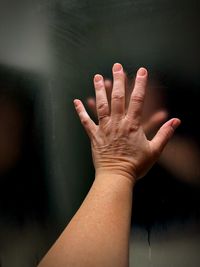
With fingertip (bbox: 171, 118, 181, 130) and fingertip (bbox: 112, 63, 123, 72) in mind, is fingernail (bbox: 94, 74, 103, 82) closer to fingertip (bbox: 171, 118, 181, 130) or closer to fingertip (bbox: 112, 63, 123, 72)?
fingertip (bbox: 112, 63, 123, 72)

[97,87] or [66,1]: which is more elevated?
[66,1]

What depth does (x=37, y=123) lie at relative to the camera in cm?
75

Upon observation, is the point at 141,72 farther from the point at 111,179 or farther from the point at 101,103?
the point at 111,179

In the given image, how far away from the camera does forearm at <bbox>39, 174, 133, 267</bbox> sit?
49 centimetres

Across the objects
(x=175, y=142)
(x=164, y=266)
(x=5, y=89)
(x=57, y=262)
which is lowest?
(x=164, y=266)

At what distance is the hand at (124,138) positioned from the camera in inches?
22.8

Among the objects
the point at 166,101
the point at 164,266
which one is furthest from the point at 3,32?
the point at 164,266

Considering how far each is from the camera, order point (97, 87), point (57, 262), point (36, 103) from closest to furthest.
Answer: point (57, 262) → point (97, 87) → point (36, 103)

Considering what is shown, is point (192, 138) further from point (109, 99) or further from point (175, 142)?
point (109, 99)

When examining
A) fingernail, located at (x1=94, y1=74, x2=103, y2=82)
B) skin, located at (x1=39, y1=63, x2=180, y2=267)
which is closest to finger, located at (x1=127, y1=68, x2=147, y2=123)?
skin, located at (x1=39, y1=63, x2=180, y2=267)

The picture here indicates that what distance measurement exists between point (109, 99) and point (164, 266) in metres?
0.37

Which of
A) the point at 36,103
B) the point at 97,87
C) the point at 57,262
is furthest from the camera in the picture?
the point at 36,103

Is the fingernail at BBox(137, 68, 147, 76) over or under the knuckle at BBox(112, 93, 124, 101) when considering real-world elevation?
over

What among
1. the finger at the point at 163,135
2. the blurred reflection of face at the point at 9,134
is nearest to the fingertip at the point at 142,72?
the finger at the point at 163,135
